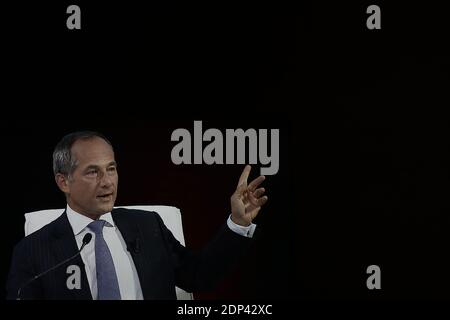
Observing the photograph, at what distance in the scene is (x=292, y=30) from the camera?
9.06ft

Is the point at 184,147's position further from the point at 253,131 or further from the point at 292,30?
the point at 292,30

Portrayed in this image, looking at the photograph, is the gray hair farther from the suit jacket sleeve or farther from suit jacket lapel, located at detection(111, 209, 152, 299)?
the suit jacket sleeve

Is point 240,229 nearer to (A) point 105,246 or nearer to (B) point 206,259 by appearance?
(B) point 206,259

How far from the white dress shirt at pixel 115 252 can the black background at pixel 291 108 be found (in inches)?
8.8

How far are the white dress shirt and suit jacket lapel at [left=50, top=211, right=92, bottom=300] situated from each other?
0.02 metres

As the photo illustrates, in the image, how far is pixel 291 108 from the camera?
278 centimetres

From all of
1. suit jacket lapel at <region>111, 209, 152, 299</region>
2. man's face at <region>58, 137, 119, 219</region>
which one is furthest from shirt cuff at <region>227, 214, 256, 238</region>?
man's face at <region>58, 137, 119, 219</region>

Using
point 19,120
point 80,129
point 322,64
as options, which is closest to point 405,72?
point 322,64

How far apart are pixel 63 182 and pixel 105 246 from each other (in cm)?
30

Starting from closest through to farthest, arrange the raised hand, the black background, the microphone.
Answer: the microphone < the raised hand < the black background

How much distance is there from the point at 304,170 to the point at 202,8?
0.82 m

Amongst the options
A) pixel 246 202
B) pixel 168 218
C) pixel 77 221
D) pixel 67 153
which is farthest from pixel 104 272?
pixel 246 202

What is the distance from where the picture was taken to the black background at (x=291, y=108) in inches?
105

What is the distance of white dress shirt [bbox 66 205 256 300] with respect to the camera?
2463 millimetres
